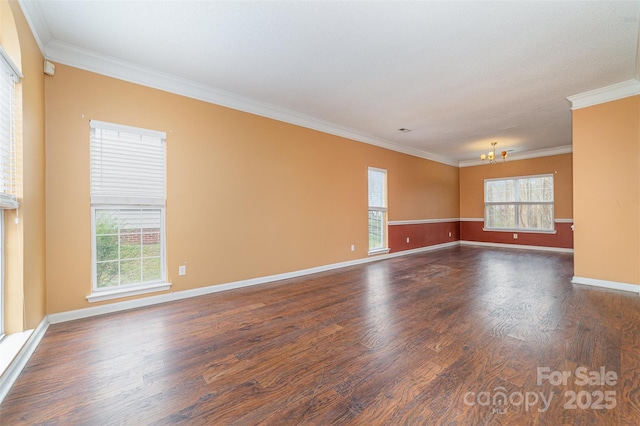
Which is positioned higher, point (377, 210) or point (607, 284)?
point (377, 210)

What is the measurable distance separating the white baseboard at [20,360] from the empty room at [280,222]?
2cm

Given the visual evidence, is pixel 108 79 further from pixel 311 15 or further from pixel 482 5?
pixel 482 5

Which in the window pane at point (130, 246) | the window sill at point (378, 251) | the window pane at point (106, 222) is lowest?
the window sill at point (378, 251)

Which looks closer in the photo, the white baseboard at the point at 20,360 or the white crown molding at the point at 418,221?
the white baseboard at the point at 20,360

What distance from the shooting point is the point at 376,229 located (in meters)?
5.95

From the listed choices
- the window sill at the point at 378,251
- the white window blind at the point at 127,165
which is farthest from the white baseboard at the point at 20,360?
the window sill at the point at 378,251

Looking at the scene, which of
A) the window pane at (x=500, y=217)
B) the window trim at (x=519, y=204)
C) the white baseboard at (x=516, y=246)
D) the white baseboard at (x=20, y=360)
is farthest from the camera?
the window pane at (x=500, y=217)

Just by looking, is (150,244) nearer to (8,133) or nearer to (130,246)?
(130,246)

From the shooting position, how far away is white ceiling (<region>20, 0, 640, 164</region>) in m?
2.15

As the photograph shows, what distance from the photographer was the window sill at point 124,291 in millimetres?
2785

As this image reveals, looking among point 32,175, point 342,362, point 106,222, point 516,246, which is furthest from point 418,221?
point 32,175

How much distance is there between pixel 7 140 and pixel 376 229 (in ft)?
17.8

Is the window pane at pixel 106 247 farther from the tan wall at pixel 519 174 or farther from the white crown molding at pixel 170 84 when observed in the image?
the tan wall at pixel 519 174

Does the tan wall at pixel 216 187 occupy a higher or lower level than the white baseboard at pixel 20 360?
higher
